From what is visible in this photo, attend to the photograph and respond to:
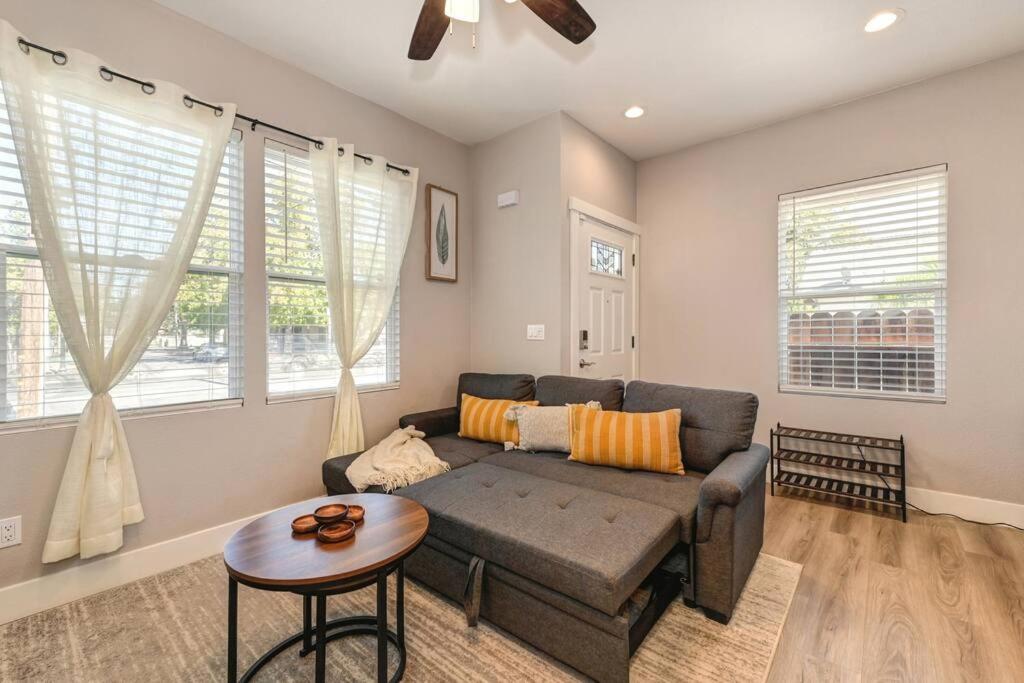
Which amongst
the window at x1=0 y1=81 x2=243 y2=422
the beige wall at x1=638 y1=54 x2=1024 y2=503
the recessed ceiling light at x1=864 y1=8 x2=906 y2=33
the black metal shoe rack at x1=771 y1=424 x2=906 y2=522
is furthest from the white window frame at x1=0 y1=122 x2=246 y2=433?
the black metal shoe rack at x1=771 y1=424 x2=906 y2=522

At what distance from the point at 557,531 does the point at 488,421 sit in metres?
1.29

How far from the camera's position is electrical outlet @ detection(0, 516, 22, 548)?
1.79 metres

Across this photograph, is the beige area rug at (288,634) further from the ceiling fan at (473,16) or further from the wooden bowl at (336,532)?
the ceiling fan at (473,16)

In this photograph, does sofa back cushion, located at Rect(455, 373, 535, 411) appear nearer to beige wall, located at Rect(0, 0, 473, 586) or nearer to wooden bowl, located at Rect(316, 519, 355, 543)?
beige wall, located at Rect(0, 0, 473, 586)

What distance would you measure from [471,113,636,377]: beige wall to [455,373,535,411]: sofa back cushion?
0.28m

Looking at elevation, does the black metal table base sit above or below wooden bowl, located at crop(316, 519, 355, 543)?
below

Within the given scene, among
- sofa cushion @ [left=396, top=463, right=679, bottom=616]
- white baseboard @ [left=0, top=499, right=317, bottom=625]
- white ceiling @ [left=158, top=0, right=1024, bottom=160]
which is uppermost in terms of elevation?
white ceiling @ [left=158, top=0, right=1024, bottom=160]

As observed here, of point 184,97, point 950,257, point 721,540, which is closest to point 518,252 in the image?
point 184,97

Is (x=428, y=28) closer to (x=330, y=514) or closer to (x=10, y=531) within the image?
(x=330, y=514)

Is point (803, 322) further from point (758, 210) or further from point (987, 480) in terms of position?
point (987, 480)

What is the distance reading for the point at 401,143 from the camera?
3.21 metres

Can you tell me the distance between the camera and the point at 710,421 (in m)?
2.28

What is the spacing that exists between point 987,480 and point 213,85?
16.6 ft

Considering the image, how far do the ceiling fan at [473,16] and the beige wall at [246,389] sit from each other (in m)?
1.15
